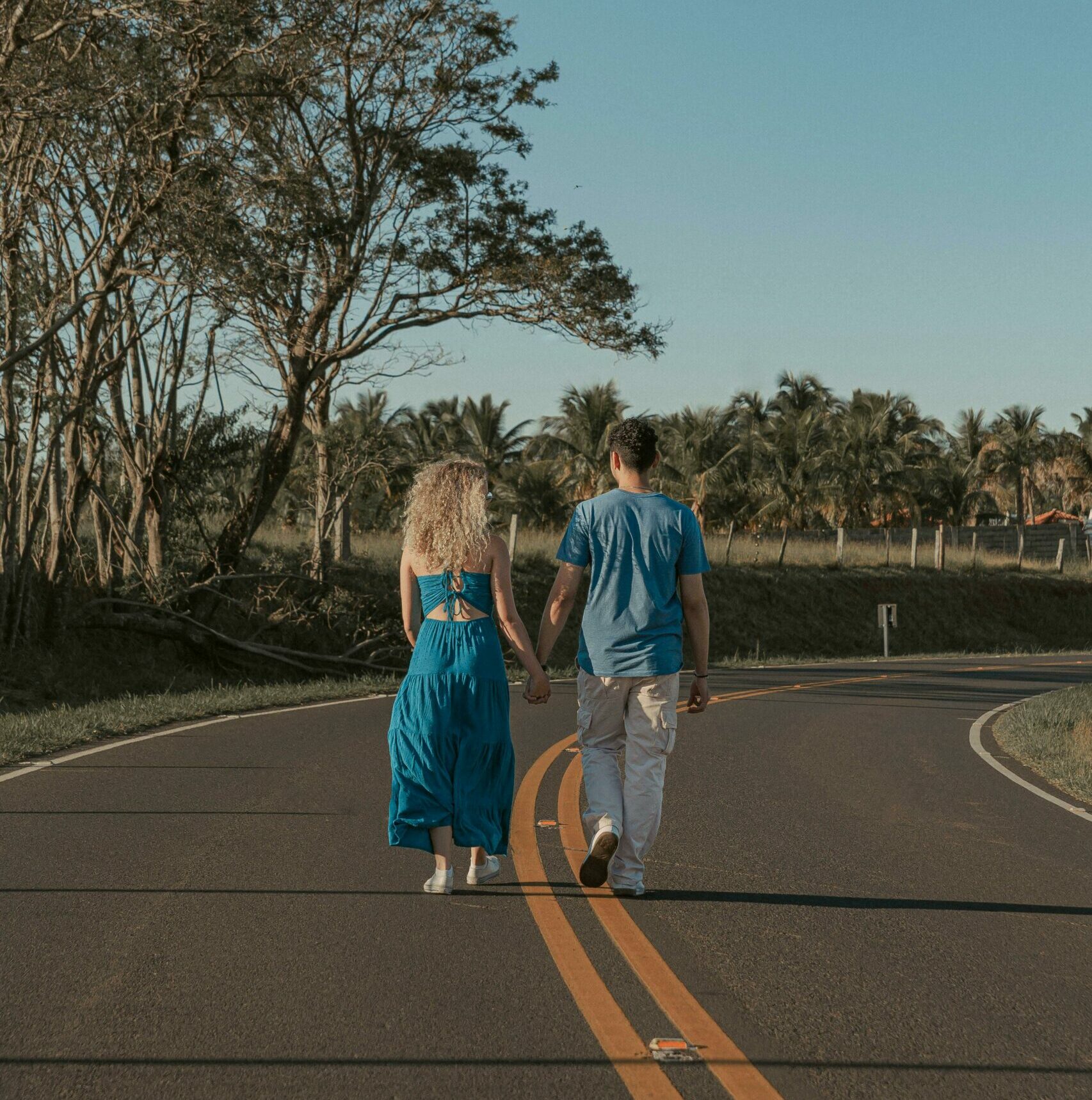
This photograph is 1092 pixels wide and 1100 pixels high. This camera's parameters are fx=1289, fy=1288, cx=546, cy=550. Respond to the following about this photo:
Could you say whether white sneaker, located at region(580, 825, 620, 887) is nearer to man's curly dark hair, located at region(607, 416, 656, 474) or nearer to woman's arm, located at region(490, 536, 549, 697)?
woman's arm, located at region(490, 536, 549, 697)

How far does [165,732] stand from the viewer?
12.8 m

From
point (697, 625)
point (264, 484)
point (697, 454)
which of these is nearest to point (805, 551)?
point (697, 454)

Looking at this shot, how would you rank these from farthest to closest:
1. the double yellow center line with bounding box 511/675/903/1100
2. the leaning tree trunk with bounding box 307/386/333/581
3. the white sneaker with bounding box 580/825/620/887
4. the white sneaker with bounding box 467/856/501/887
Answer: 1. the leaning tree trunk with bounding box 307/386/333/581
2. the white sneaker with bounding box 467/856/501/887
3. the white sneaker with bounding box 580/825/620/887
4. the double yellow center line with bounding box 511/675/903/1100

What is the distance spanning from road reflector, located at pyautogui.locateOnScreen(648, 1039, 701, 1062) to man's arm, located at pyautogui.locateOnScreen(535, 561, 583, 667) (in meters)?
2.26

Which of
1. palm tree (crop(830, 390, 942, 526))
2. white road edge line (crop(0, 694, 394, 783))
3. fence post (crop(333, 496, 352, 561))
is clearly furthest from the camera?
palm tree (crop(830, 390, 942, 526))

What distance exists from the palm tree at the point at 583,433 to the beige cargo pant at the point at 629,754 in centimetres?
4889

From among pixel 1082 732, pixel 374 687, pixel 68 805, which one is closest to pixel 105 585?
pixel 374 687

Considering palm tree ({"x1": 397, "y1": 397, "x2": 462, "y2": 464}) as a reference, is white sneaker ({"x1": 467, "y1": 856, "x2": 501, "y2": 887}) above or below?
below

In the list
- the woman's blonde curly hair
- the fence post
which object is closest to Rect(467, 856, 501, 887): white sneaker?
the woman's blonde curly hair

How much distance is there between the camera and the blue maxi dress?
614 cm

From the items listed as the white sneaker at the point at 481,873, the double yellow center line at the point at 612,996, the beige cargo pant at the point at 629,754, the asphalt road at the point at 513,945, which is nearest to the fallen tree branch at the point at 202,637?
the asphalt road at the point at 513,945

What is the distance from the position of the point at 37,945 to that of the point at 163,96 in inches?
607

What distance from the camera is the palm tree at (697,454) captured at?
2143 inches

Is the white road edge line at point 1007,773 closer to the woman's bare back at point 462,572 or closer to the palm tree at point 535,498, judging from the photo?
the woman's bare back at point 462,572
